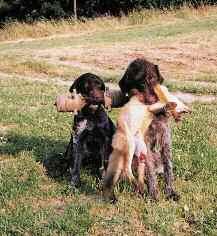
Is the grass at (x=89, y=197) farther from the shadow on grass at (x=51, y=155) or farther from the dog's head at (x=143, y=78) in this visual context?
the dog's head at (x=143, y=78)

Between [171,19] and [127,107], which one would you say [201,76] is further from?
[171,19]

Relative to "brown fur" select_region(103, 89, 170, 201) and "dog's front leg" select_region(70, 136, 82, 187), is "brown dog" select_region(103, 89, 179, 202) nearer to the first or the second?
"brown fur" select_region(103, 89, 170, 201)

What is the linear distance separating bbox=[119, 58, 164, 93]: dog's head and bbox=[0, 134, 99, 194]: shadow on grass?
120cm

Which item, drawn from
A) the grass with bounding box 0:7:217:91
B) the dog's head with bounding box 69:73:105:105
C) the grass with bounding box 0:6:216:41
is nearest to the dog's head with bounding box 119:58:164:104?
the dog's head with bounding box 69:73:105:105

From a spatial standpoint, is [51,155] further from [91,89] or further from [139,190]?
[139,190]

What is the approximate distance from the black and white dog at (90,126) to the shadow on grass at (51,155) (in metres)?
0.17

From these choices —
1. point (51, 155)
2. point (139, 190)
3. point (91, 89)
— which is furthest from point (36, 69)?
point (139, 190)

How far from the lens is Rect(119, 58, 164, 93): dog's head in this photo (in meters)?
5.79

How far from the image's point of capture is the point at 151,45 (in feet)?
74.4

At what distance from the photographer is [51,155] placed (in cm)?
733

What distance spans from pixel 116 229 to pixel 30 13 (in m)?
35.5

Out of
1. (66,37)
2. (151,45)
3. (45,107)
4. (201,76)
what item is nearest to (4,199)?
(45,107)

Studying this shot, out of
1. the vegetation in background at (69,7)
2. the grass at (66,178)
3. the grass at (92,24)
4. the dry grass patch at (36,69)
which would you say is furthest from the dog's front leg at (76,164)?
the vegetation in background at (69,7)

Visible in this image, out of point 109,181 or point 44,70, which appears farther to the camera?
point 44,70
